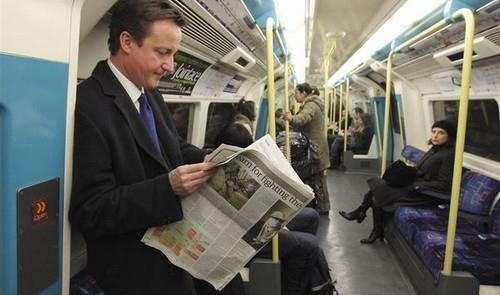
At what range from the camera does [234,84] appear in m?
5.66

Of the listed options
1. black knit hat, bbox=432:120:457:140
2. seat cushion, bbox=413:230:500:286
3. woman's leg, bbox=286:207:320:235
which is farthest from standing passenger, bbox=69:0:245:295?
black knit hat, bbox=432:120:457:140

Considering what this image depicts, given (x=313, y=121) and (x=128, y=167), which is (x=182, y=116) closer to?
(x=313, y=121)

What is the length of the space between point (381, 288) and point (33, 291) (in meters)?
3.05

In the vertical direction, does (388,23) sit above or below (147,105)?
above

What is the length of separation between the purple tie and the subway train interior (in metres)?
0.24

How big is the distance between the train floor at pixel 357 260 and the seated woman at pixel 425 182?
0.27m

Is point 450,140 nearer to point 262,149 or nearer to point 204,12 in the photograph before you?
point 204,12

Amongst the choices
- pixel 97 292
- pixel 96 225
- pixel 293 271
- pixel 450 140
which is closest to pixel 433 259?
pixel 293 271

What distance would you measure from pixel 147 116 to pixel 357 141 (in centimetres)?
919

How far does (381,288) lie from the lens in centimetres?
352

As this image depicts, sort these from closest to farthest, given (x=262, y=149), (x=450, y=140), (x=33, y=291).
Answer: (x=33, y=291) < (x=262, y=149) < (x=450, y=140)

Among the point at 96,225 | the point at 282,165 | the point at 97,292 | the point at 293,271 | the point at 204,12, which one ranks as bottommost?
the point at 293,271

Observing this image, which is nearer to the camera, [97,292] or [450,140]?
[97,292]

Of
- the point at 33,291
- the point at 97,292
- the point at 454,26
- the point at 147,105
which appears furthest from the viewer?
the point at 454,26
